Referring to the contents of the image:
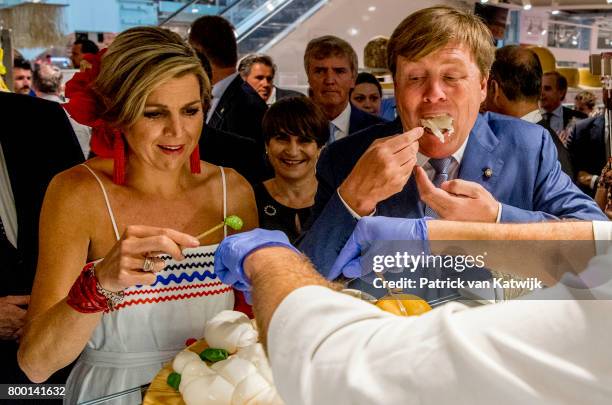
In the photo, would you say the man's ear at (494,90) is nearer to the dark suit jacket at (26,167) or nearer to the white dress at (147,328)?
the white dress at (147,328)

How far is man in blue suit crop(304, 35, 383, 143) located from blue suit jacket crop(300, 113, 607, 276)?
400mm

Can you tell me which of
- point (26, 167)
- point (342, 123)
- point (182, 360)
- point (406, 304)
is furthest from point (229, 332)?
point (342, 123)

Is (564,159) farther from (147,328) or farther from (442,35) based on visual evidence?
(147,328)

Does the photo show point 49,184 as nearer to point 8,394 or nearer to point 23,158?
point 23,158

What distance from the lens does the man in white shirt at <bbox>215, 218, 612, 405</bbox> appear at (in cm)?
48

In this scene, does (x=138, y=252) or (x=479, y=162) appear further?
(x=479, y=162)

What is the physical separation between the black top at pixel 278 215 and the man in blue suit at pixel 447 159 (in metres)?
0.20

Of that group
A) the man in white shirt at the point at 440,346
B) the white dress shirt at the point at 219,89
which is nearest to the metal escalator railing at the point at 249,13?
the white dress shirt at the point at 219,89

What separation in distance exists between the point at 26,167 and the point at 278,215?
502mm

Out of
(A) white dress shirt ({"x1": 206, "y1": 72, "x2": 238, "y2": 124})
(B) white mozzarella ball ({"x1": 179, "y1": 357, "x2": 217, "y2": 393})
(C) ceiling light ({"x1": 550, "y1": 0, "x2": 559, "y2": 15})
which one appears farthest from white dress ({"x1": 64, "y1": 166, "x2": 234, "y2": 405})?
(C) ceiling light ({"x1": 550, "y1": 0, "x2": 559, "y2": 15})

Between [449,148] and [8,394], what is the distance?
100cm

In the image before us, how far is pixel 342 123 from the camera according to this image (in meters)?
1.64

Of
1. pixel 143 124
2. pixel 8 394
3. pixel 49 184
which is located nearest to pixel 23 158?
pixel 49 184

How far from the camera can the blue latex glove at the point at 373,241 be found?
1076 mm
